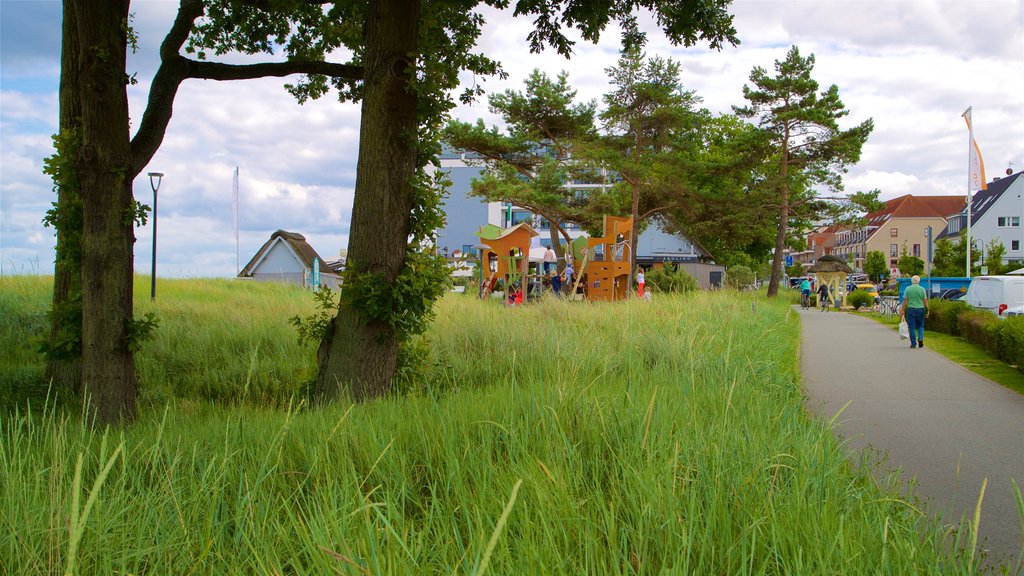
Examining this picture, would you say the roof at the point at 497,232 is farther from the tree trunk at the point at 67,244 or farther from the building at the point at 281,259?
the tree trunk at the point at 67,244

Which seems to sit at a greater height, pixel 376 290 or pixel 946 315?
pixel 376 290

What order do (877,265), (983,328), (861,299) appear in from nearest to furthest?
(983,328) < (861,299) < (877,265)

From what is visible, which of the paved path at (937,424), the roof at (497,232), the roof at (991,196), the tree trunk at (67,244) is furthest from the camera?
the roof at (991,196)

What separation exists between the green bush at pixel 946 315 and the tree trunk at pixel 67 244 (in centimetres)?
1989

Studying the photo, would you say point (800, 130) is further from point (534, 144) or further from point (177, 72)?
point (177, 72)

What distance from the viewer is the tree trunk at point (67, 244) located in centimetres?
721

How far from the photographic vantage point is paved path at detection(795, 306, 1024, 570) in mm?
4953

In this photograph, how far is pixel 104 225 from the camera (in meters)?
6.90

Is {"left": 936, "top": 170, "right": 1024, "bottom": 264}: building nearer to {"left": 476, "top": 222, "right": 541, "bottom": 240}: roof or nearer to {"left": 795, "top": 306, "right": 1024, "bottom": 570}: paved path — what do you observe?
{"left": 476, "top": 222, "right": 541, "bottom": 240}: roof

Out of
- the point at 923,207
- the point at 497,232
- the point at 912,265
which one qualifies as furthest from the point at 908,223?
the point at 497,232

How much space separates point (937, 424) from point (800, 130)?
114ft

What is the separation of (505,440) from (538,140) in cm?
3025

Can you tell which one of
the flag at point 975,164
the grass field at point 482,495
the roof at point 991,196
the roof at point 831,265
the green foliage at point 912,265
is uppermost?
the roof at point 991,196

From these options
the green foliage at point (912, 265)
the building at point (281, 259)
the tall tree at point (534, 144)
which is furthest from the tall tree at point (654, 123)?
the green foliage at point (912, 265)
